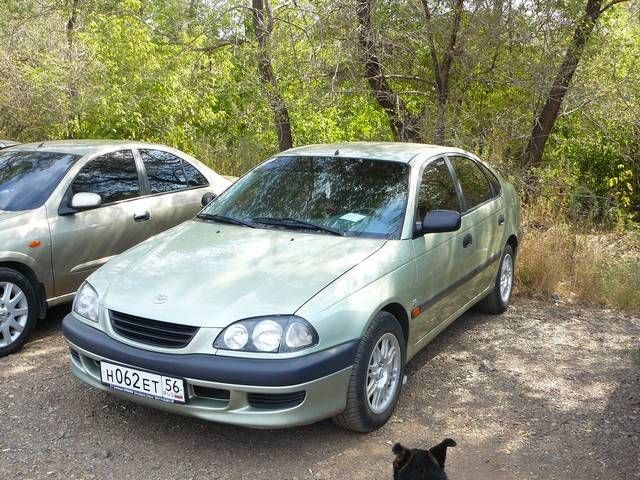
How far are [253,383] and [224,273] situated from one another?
76 cm

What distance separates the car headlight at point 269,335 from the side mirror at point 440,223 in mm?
1259

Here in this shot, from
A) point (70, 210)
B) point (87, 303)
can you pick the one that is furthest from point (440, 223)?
point (70, 210)

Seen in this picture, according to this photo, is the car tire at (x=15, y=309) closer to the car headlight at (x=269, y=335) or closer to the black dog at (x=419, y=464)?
the car headlight at (x=269, y=335)

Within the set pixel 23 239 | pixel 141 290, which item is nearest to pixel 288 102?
pixel 23 239

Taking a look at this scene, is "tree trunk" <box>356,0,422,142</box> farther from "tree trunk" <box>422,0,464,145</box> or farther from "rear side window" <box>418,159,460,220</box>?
"rear side window" <box>418,159,460,220</box>

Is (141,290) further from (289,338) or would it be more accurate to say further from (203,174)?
(203,174)

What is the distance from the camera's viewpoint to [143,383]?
11.4 ft

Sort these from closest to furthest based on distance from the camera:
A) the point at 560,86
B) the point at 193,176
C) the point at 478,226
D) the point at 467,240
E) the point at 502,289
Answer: the point at 467,240 < the point at 478,226 < the point at 502,289 < the point at 193,176 < the point at 560,86

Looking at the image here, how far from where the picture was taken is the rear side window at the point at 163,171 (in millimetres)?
6277

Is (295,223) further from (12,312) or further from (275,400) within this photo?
(12,312)

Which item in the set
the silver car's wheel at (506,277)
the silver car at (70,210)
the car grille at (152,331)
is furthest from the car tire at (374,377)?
the silver car's wheel at (506,277)

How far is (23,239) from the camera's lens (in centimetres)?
501

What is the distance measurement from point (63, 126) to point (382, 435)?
12496 mm

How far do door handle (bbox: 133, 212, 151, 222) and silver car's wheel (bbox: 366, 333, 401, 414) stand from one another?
2954 mm
